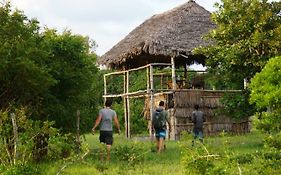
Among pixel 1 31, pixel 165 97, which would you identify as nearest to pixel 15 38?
pixel 1 31

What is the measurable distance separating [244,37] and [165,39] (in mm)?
5094

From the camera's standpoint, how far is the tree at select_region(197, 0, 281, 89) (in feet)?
45.4

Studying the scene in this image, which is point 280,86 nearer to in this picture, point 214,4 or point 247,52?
point 247,52

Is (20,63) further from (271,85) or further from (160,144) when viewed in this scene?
(271,85)

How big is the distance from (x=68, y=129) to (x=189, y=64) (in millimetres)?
10213

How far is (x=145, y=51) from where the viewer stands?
→ 63.4ft

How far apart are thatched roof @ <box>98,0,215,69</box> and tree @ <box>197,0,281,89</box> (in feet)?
13.1

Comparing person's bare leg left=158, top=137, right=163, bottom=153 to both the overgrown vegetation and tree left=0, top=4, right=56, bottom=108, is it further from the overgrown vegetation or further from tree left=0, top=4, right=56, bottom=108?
tree left=0, top=4, right=56, bottom=108

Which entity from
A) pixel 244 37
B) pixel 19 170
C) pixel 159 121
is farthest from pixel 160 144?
pixel 19 170

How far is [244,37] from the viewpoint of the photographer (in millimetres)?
14508

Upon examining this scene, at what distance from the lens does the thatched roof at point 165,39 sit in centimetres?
1911

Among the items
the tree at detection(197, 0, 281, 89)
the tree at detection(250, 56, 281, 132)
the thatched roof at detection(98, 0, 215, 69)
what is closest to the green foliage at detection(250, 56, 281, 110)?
the tree at detection(250, 56, 281, 132)

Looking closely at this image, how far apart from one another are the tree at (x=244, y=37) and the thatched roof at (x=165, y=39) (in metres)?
3.99

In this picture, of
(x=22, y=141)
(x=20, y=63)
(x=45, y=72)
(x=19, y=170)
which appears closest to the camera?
(x=19, y=170)
